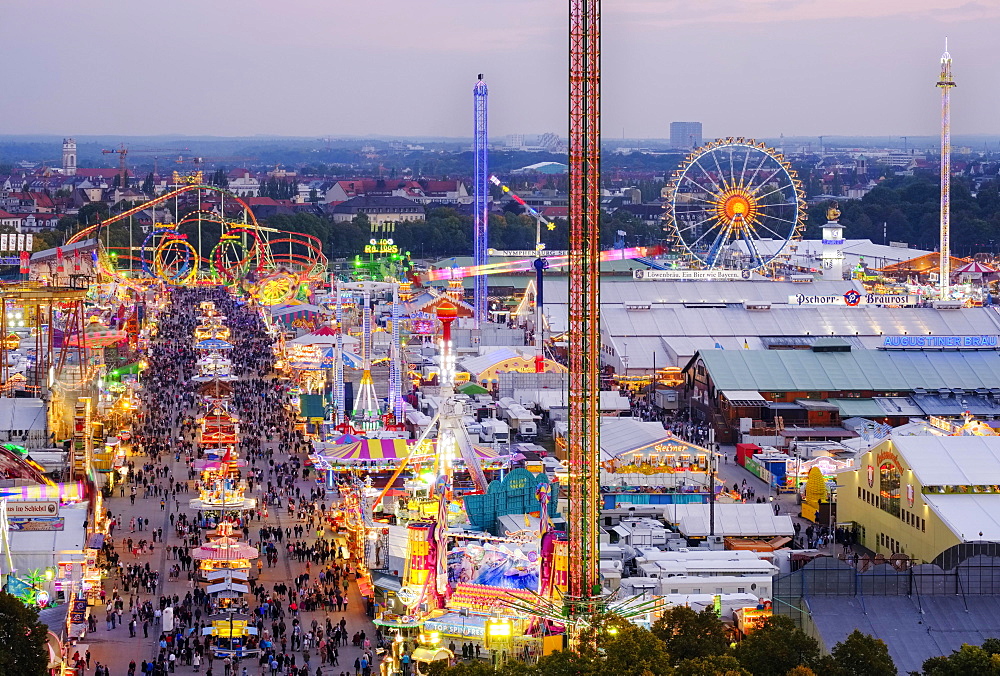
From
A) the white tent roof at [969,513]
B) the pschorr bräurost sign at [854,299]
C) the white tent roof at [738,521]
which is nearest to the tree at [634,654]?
the white tent roof at [969,513]

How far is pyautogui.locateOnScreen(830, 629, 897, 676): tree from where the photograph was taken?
22797mm

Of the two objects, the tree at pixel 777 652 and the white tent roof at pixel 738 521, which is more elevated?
the tree at pixel 777 652

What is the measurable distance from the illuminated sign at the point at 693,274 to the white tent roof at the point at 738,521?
119 ft

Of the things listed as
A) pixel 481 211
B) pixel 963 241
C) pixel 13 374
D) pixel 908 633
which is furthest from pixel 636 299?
pixel 963 241

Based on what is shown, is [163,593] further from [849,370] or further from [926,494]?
[849,370]

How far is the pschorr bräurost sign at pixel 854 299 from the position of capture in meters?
62.8

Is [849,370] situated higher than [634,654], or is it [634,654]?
[849,370]

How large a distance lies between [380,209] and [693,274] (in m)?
91.1

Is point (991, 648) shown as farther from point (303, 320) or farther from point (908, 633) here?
point (303, 320)

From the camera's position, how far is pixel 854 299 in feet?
206

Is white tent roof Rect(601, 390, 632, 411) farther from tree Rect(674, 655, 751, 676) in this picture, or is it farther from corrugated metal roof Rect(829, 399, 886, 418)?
tree Rect(674, 655, 751, 676)

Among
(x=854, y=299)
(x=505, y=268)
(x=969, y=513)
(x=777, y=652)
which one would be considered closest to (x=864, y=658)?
(x=777, y=652)

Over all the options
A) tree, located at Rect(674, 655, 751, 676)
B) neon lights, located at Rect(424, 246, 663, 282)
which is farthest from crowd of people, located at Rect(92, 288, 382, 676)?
neon lights, located at Rect(424, 246, 663, 282)

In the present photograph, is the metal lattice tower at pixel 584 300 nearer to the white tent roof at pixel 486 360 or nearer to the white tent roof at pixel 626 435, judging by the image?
the white tent roof at pixel 626 435
